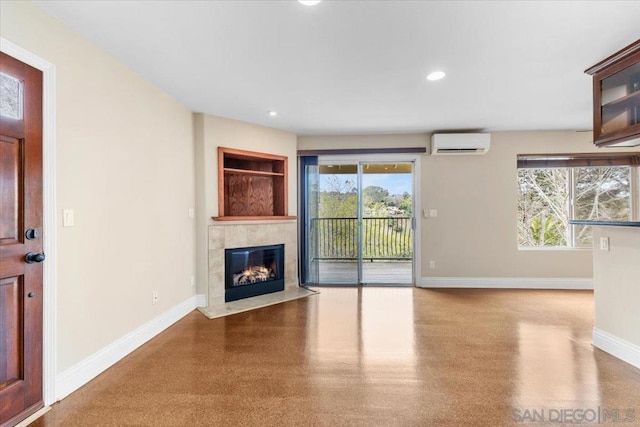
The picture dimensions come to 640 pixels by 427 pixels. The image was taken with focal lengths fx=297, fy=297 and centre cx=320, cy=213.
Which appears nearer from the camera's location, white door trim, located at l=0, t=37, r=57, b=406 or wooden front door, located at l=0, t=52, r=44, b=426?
wooden front door, located at l=0, t=52, r=44, b=426

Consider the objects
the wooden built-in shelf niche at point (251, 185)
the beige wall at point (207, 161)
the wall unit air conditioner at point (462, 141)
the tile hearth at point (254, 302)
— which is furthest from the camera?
the wall unit air conditioner at point (462, 141)

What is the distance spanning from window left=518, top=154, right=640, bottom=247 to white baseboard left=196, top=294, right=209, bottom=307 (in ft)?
15.5

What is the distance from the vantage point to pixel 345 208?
4.79 m

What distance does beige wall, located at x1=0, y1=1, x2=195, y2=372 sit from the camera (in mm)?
1908

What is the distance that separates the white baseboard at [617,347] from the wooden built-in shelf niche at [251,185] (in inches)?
140

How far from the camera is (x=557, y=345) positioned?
2598 mm

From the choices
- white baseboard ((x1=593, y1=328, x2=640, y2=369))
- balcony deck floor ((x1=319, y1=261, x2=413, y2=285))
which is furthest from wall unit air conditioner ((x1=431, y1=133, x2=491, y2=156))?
white baseboard ((x1=593, y1=328, x2=640, y2=369))

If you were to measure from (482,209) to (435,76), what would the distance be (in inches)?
105

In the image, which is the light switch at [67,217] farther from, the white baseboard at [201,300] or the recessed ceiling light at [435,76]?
the recessed ceiling light at [435,76]

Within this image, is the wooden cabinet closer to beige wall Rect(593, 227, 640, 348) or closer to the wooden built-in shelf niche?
beige wall Rect(593, 227, 640, 348)

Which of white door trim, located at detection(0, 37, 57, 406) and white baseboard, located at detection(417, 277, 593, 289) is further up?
white door trim, located at detection(0, 37, 57, 406)

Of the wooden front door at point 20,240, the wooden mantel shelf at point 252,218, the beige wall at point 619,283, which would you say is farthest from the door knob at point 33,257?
the beige wall at point 619,283

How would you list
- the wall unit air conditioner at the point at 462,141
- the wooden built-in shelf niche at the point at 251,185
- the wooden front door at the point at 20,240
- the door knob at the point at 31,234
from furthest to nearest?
the wall unit air conditioner at the point at 462,141, the wooden built-in shelf niche at the point at 251,185, the door knob at the point at 31,234, the wooden front door at the point at 20,240

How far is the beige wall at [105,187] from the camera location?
191cm
